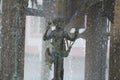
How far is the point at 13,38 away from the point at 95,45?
1246mm

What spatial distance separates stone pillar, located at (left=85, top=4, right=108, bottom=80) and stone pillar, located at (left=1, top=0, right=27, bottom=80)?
3.59 feet

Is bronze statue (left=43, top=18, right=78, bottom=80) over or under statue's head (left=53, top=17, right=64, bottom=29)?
under

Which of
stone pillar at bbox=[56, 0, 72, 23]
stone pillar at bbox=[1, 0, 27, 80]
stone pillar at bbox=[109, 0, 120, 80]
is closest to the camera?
stone pillar at bbox=[109, 0, 120, 80]

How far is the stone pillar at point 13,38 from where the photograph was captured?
4.68m

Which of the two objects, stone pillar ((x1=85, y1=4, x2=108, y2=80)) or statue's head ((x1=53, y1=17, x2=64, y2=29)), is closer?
statue's head ((x1=53, y1=17, x2=64, y2=29))

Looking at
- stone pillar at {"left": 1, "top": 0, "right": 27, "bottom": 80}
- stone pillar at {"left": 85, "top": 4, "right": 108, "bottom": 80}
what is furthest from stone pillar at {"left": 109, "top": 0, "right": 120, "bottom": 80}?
stone pillar at {"left": 85, "top": 4, "right": 108, "bottom": 80}

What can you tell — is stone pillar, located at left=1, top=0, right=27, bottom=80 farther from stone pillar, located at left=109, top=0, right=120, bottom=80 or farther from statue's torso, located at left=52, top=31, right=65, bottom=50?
stone pillar, located at left=109, top=0, right=120, bottom=80

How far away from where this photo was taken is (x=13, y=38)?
4824mm

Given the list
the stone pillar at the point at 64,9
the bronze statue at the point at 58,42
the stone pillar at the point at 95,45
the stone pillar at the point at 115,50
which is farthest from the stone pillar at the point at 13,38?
the stone pillar at the point at 115,50

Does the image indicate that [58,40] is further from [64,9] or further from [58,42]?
[64,9]

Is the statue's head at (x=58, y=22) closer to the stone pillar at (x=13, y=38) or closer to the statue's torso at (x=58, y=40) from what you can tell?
the statue's torso at (x=58, y=40)

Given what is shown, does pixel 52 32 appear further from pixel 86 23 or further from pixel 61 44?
pixel 86 23

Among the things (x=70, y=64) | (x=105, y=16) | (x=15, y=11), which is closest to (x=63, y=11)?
(x=15, y=11)

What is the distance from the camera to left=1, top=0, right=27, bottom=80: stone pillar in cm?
468
